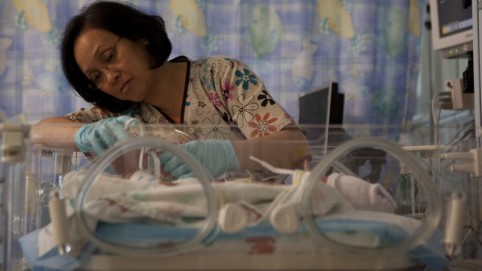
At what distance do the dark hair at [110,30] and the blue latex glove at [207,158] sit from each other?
605 millimetres

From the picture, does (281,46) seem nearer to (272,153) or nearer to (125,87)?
(125,87)

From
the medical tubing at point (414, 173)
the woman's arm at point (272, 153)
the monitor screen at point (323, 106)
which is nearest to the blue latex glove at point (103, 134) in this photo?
the woman's arm at point (272, 153)

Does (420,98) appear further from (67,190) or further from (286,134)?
(67,190)

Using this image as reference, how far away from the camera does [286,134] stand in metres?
1.17

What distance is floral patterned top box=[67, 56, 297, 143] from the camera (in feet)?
4.37

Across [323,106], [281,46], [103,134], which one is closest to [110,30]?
[103,134]

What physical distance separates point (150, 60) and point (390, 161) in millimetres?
741

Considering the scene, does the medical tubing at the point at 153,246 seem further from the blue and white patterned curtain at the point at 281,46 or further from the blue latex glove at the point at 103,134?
the blue and white patterned curtain at the point at 281,46

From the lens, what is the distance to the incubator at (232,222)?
0.77 meters

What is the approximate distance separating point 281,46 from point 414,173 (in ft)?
6.95

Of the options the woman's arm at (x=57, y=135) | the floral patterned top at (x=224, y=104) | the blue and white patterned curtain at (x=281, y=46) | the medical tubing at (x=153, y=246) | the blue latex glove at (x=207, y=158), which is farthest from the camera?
the blue and white patterned curtain at (x=281, y=46)

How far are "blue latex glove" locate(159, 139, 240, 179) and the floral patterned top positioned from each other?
0.32m

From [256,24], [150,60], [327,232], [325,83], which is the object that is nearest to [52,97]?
[256,24]

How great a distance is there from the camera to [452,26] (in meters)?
2.53
